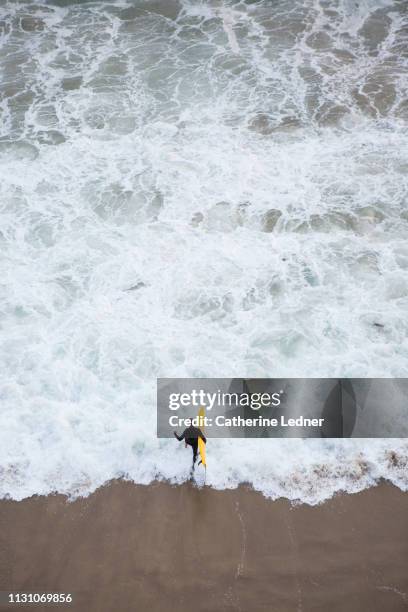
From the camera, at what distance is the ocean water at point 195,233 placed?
8.10m

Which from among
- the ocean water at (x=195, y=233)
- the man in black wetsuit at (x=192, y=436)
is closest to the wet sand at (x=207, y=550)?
the ocean water at (x=195, y=233)

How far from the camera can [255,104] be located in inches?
611

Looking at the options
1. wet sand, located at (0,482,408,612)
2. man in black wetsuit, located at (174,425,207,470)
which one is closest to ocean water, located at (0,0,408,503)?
wet sand, located at (0,482,408,612)

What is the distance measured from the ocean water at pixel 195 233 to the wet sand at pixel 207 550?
1.12 feet

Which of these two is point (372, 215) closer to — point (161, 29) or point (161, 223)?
point (161, 223)

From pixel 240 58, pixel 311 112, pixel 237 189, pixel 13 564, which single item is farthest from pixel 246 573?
pixel 240 58

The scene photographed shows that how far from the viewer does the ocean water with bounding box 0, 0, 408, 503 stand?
810cm

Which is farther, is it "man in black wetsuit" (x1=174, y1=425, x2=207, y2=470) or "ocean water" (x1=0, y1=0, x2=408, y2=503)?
"ocean water" (x1=0, y1=0, x2=408, y2=503)

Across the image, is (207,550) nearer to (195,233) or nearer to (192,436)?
(192,436)

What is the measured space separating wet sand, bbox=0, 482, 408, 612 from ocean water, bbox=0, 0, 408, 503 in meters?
0.34

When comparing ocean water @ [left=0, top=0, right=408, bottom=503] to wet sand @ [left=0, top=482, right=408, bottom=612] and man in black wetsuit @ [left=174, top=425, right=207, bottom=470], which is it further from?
man in black wetsuit @ [left=174, top=425, right=207, bottom=470]

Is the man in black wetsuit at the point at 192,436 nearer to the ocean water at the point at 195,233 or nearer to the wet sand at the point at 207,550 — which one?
the ocean water at the point at 195,233

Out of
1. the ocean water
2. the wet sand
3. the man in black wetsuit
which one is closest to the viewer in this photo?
the wet sand

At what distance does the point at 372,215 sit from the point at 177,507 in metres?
7.97
